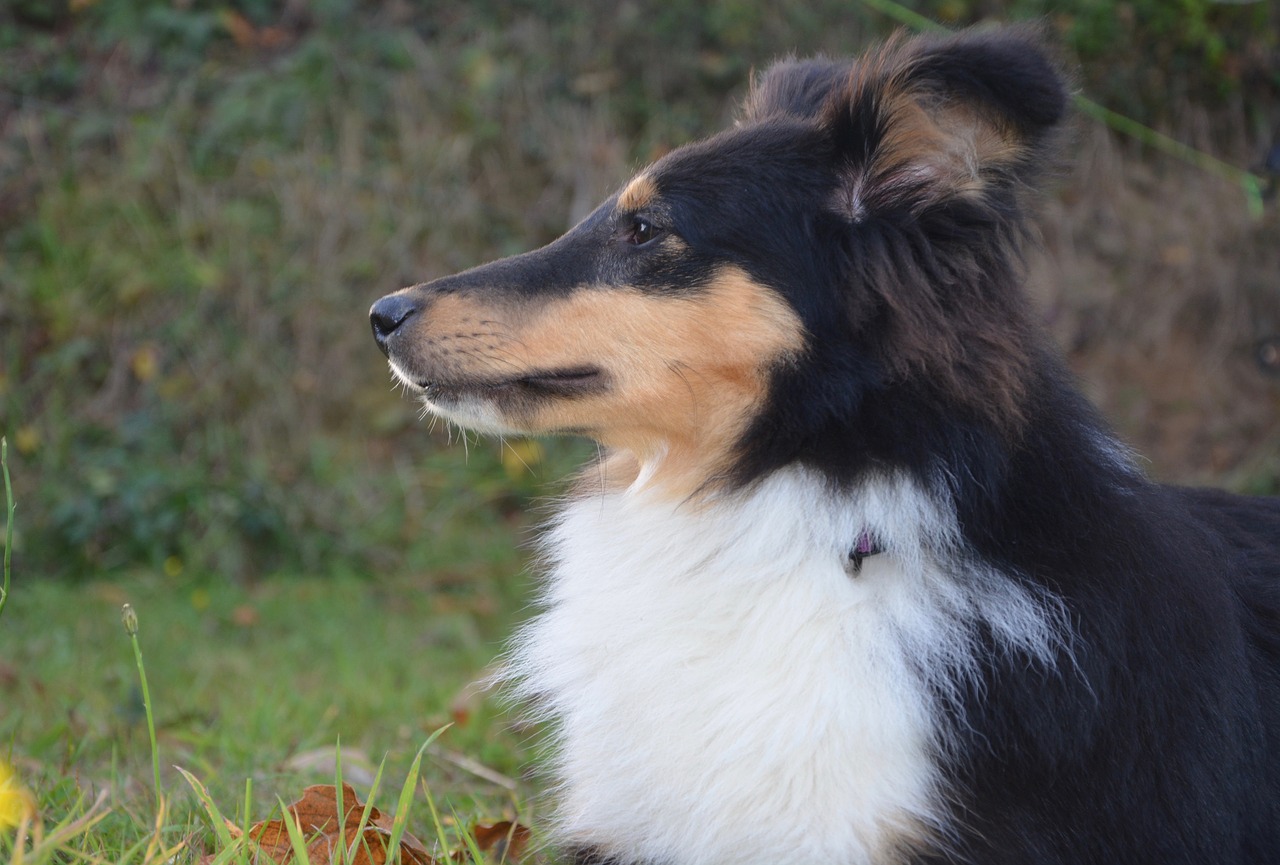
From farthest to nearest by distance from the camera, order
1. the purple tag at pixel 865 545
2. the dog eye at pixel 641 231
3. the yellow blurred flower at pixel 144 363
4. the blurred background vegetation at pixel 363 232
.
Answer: the yellow blurred flower at pixel 144 363 → the blurred background vegetation at pixel 363 232 → the dog eye at pixel 641 231 → the purple tag at pixel 865 545

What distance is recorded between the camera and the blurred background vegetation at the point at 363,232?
6.79m

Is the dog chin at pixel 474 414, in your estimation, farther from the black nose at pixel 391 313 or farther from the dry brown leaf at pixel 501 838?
the dry brown leaf at pixel 501 838

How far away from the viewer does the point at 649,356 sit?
2.56 metres

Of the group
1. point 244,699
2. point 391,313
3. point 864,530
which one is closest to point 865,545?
point 864,530

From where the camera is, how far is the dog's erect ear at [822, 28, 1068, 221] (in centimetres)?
225

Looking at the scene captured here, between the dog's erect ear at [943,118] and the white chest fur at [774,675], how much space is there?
1.91ft

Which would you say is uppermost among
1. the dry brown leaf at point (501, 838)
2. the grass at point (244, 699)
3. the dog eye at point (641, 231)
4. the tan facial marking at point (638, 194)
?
the tan facial marking at point (638, 194)

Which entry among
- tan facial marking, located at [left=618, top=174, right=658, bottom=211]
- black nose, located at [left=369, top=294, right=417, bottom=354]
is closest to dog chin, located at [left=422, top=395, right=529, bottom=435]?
black nose, located at [left=369, top=294, right=417, bottom=354]

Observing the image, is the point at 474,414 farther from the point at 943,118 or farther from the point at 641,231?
the point at 943,118

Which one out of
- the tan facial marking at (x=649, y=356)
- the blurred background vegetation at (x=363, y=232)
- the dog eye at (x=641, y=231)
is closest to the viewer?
the tan facial marking at (x=649, y=356)

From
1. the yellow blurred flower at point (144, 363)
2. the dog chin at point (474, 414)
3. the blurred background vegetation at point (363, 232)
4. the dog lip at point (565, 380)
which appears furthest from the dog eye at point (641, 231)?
the yellow blurred flower at point (144, 363)

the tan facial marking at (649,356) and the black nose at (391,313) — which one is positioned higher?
the black nose at (391,313)

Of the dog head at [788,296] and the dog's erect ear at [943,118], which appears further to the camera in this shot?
the dog head at [788,296]

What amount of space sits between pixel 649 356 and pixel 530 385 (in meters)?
0.26
